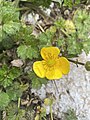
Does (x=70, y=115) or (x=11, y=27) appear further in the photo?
(x=70, y=115)

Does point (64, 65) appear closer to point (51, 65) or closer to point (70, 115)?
point (51, 65)

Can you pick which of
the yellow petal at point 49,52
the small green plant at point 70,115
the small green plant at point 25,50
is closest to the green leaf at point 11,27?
the small green plant at point 25,50

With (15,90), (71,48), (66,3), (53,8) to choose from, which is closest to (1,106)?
(15,90)

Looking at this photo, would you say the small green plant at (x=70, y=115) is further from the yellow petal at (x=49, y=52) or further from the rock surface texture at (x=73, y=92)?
the yellow petal at (x=49, y=52)

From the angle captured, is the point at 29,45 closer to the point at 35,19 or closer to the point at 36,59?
the point at 36,59

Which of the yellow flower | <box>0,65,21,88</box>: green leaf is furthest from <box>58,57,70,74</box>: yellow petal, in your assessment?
<box>0,65,21,88</box>: green leaf

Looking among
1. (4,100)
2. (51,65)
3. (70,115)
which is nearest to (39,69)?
(51,65)
